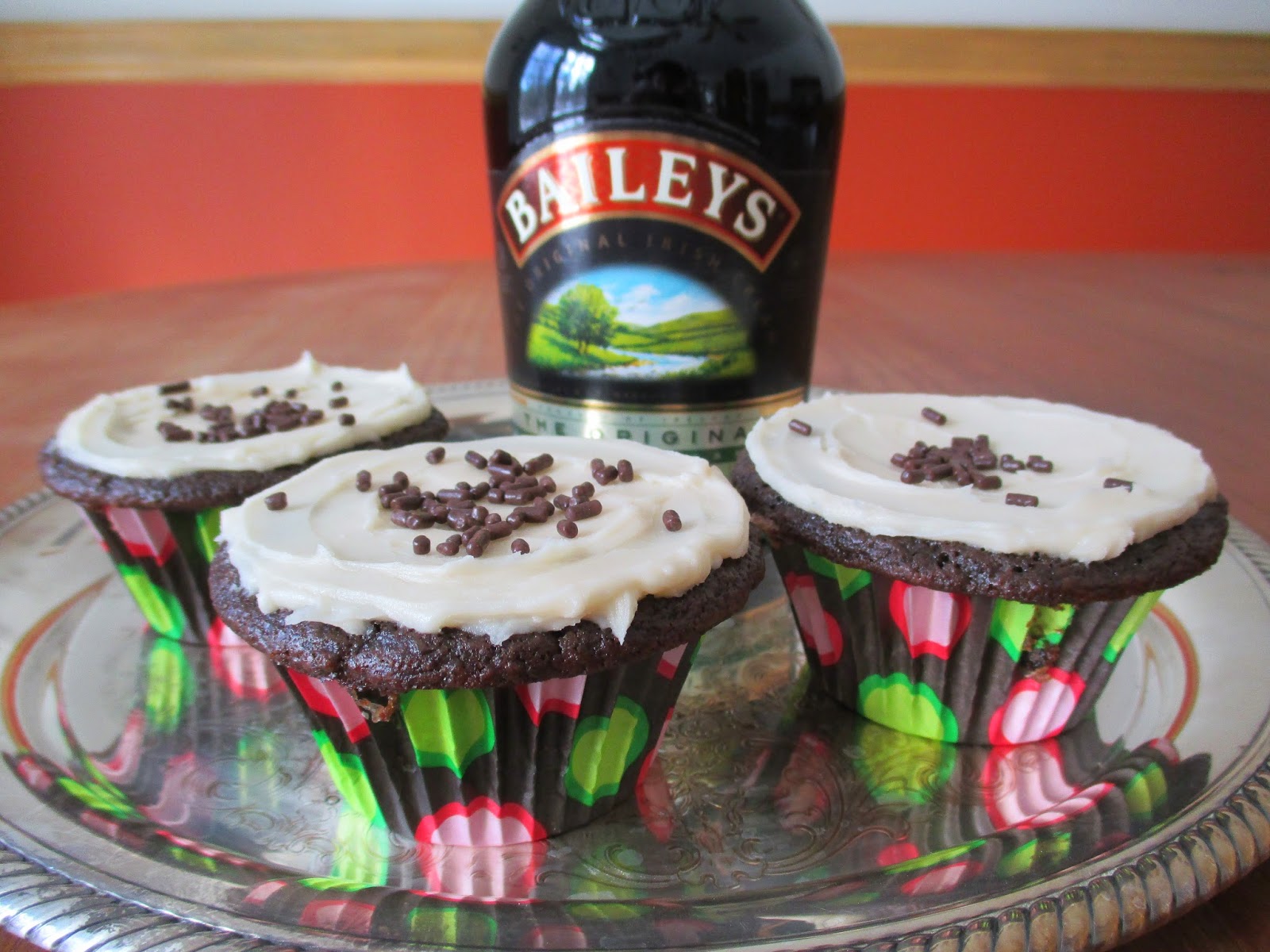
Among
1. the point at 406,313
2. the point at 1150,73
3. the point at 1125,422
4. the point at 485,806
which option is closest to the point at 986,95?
the point at 1150,73

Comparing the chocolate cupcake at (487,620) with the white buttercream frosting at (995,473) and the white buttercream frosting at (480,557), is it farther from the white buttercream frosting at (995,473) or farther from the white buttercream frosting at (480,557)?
the white buttercream frosting at (995,473)

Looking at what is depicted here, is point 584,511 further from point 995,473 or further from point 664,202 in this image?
point 664,202

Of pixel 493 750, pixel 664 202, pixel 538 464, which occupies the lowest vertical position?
pixel 493 750

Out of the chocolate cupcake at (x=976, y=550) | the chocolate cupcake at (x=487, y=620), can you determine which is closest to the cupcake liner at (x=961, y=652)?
the chocolate cupcake at (x=976, y=550)

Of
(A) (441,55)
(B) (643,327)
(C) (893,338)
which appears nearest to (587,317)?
(B) (643,327)

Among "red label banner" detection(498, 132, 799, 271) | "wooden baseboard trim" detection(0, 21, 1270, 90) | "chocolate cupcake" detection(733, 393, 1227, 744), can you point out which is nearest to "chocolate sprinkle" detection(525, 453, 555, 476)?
"chocolate cupcake" detection(733, 393, 1227, 744)

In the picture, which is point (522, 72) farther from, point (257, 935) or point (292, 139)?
point (292, 139)
